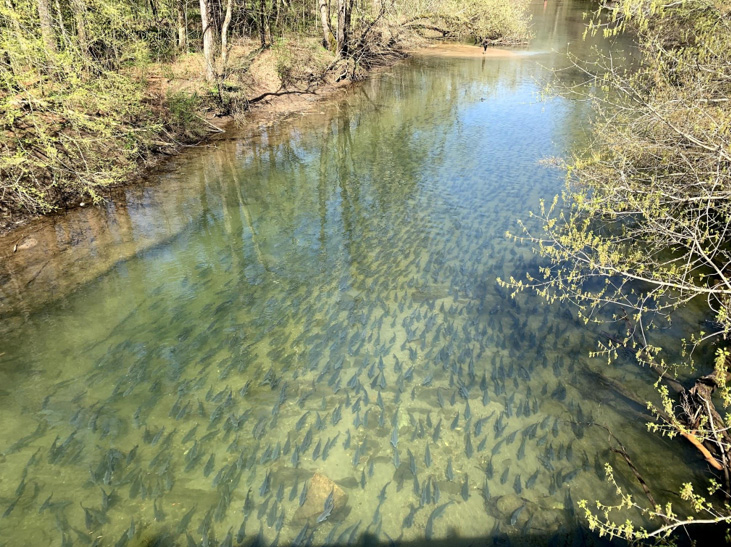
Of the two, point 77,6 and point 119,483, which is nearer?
point 119,483

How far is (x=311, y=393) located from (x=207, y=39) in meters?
20.1

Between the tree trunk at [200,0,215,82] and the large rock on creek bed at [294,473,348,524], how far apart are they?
2092cm

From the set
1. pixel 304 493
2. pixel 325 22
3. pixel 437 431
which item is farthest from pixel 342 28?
pixel 304 493

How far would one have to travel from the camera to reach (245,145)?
63.8 feet

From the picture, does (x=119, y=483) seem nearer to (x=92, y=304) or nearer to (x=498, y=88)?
(x=92, y=304)

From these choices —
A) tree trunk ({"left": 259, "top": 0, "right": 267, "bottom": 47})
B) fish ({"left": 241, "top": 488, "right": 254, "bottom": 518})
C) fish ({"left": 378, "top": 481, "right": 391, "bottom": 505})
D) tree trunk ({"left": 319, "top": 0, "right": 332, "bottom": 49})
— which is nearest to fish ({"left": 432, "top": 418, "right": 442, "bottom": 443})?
fish ({"left": 378, "top": 481, "right": 391, "bottom": 505})

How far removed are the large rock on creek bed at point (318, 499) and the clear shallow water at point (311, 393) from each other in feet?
0.14

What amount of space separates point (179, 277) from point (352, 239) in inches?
182

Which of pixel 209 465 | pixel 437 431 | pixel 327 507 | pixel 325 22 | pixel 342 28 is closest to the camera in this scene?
pixel 327 507

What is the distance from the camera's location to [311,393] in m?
7.47

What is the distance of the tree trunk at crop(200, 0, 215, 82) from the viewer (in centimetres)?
2027

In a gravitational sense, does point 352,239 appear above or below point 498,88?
below

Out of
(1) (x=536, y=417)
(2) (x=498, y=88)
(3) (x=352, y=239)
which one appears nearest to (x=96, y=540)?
(1) (x=536, y=417)

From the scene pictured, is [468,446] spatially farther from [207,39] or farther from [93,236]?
[207,39]
